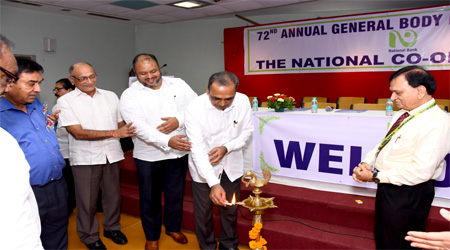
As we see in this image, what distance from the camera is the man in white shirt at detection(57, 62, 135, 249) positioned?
2.72 meters

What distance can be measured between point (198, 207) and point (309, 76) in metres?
5.76

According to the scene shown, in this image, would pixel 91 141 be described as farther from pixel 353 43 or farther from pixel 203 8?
pixel 353 43

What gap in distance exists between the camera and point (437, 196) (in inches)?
108

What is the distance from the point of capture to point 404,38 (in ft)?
20.7

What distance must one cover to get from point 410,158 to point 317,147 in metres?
1.30

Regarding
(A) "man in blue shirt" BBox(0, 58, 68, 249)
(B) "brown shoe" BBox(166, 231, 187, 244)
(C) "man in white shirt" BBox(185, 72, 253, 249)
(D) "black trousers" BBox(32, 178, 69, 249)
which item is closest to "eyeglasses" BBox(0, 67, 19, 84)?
(A) "man in blue shirt" BBox(0, 58, 68, 249)

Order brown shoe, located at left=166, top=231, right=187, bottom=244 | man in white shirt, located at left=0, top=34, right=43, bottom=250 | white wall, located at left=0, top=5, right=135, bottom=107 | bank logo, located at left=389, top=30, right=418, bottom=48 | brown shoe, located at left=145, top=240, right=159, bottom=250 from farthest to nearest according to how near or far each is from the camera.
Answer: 1. white wall, located at left=0, top=5, right=135, bottom=107
2. bank logo, located at left=389, top=30, right=418, bottom=48
3. brown shoe, located at left=166, top=231, right=187, bottom=244
4. brown shoe, located at left=145, top=240, right=159, bottom=250
5. man in white shirt, located at left=0, top=34, right=43, bottom=250

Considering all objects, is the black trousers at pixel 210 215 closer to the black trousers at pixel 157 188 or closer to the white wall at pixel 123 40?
the black trousers at pixel 157 188

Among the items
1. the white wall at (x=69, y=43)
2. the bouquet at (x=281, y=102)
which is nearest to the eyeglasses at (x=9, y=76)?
the bouquet at (x=281, y=102)

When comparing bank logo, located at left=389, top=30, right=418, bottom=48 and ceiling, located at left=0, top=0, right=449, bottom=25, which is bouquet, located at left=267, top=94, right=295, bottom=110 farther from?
bank logo, located at left=389, top=30, right=418, bottom=48

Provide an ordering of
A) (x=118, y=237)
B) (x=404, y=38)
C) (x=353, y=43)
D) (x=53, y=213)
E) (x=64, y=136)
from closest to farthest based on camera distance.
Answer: (x=53, y=213), (x=118, y=237), (x=64, y=136), (x=404, y=38), (x=353, y=43)

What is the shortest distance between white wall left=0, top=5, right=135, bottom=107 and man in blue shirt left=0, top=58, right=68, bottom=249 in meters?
6.43

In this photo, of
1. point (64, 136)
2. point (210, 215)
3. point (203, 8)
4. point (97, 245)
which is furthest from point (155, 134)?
point (203, 8)

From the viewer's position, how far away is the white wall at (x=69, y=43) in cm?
763
